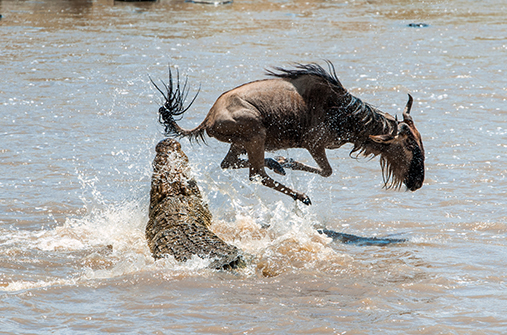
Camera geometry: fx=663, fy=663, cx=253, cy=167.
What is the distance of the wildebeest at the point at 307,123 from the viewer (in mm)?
6184

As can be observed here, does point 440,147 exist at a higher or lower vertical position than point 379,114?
lower

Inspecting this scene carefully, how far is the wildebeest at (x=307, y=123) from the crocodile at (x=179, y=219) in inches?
20.5

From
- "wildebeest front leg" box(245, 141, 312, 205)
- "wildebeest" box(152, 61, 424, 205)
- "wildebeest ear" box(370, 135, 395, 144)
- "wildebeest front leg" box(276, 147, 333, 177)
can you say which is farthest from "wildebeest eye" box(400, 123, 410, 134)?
"wildebeest front leg" box(245, 141, 312, 205)

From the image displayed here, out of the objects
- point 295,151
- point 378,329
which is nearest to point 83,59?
point 295,151

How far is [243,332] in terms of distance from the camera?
4031 mm

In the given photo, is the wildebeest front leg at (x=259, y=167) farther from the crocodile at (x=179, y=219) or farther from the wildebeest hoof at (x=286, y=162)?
the crocodile at (x=179, y=219)

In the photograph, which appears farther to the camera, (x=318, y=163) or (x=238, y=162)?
(x=238, y=162)

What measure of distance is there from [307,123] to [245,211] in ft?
3.99

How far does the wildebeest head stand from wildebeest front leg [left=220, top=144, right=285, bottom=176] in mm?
1009

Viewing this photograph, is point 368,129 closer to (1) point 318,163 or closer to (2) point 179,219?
(1) point 318,163

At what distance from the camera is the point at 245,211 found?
6.86m

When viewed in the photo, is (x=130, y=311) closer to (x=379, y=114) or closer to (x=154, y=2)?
(x=379, y=114)

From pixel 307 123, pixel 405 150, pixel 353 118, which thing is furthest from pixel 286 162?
pixel 405 150

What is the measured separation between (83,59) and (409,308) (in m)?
12.0
